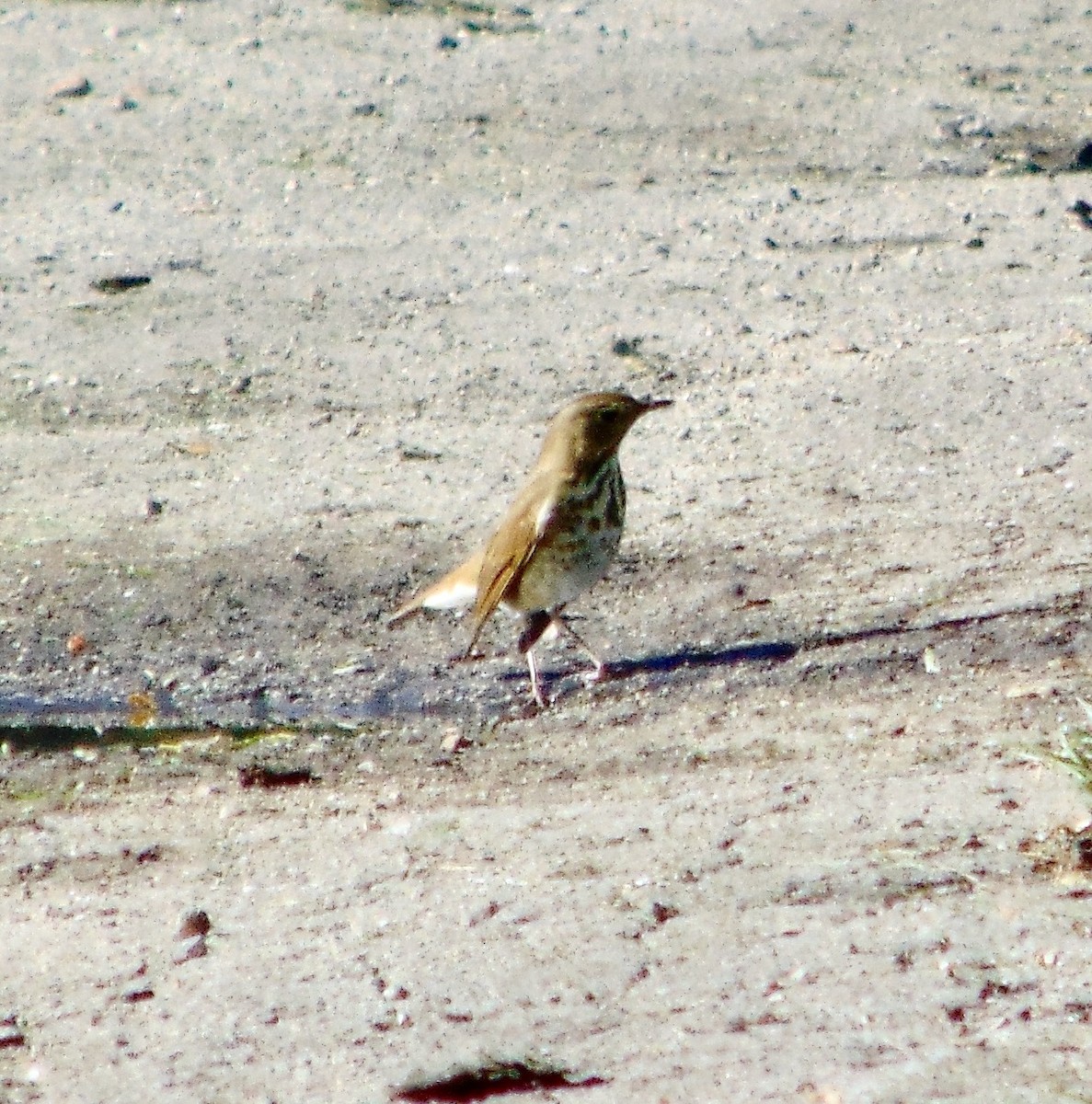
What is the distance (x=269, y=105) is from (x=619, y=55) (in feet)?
6.86

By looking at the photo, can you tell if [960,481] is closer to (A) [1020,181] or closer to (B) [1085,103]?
(A) [1020,181]

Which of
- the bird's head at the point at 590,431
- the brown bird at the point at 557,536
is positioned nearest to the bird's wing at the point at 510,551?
the brown bird at the point at 557,536

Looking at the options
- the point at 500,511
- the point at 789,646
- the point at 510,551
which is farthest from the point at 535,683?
the point at 500,511

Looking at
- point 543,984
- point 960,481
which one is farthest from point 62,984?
point 960,481

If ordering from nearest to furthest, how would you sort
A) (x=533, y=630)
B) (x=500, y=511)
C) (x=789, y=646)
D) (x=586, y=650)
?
(x=789, y=646) → (x=586, y=650) → (x=533, y=630) → (x=500, y=511)

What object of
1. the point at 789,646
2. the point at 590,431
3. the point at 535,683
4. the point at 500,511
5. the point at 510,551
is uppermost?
the point at 590,431

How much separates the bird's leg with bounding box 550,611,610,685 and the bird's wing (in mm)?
253

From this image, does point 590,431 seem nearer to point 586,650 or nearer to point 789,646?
point 586,650

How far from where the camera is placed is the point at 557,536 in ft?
23.5

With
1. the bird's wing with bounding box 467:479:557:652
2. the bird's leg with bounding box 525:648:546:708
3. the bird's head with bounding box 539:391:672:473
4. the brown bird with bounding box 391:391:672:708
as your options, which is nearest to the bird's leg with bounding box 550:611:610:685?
the brown bird with bounding box 391:391:672:708

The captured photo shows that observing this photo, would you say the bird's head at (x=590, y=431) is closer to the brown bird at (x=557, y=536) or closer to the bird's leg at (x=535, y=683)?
the brown bird at (x=557, y=536)

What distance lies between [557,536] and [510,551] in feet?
0.53

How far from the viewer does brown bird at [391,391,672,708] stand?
716 cm

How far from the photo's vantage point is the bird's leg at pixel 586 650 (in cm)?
709
